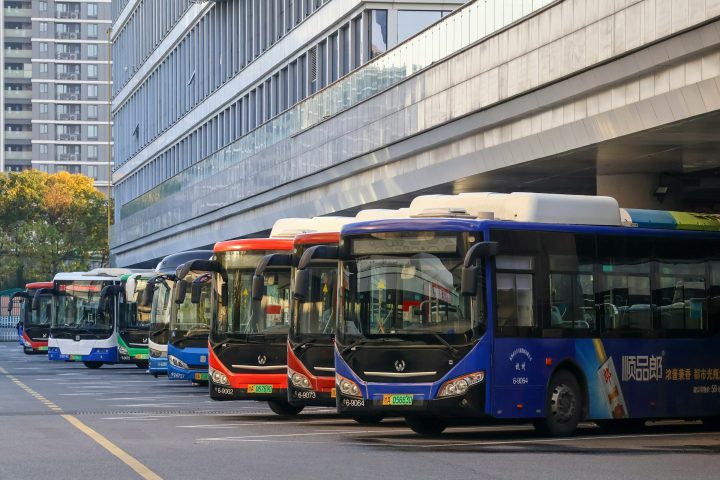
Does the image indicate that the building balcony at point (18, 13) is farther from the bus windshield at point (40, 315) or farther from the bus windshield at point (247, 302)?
the bus windshield at point (247, 302)

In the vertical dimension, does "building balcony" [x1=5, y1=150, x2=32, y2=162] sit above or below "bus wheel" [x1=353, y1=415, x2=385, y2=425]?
above

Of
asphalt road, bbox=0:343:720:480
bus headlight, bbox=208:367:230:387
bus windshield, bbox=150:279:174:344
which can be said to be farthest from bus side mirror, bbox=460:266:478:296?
bus windshield, bbox=150:279:174:344

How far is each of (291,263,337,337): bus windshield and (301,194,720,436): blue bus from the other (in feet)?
7.78

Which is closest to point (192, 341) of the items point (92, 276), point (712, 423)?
point (712, 423)

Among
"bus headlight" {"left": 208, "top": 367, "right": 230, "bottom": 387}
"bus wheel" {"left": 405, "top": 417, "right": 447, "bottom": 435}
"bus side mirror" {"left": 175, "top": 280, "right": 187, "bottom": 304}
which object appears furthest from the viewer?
"bus side mirror" {"left": 175, "top": 280, "right": 187, "bottom": 304}

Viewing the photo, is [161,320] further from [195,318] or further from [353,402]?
[353,402]

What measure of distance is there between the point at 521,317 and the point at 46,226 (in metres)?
102

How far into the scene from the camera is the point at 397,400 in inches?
768

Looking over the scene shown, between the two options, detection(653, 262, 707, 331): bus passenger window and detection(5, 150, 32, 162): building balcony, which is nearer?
detection(653, 262, 707, 331): bus passenger window

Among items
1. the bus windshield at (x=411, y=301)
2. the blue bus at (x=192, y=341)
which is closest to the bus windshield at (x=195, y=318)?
the blue bus at (x=192, y=341)

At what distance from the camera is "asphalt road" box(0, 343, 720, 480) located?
595 inches

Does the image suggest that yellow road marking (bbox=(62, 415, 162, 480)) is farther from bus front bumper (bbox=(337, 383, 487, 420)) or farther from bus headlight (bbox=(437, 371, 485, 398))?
bus headlight (bbox=(437, 371, 485, 398))

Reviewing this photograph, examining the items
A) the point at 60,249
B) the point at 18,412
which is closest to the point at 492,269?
the point at 18,412

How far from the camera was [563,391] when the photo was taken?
797 inches
